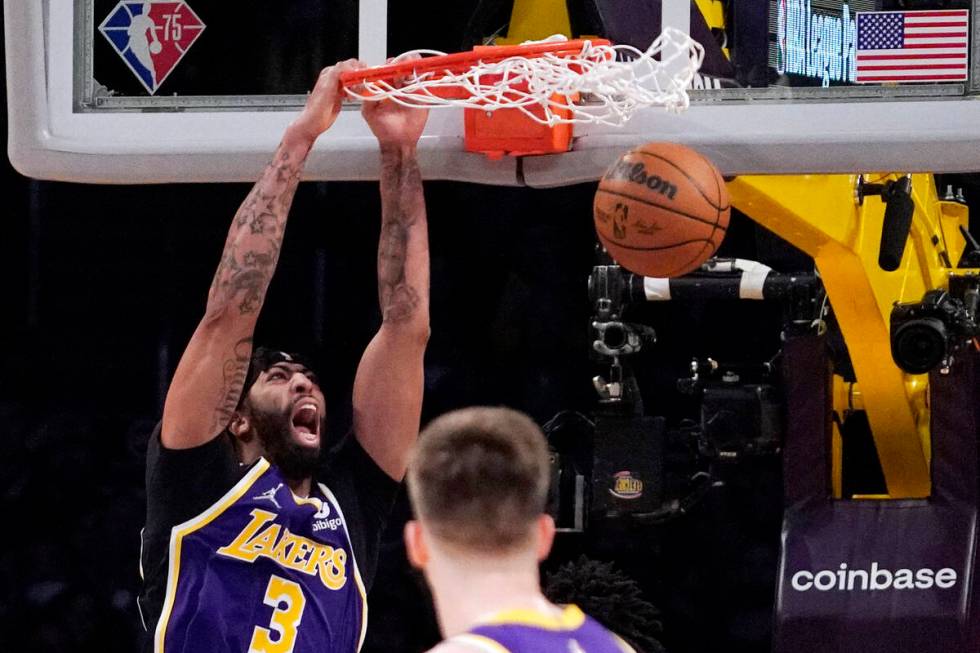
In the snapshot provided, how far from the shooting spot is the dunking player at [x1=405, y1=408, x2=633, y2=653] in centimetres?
192

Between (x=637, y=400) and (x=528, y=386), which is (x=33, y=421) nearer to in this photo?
(x=528, y=386)

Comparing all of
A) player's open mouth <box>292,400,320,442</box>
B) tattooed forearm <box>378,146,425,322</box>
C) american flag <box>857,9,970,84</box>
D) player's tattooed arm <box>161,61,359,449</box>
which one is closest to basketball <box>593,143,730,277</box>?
tattooed forearm <box>378,146,425,322</box>

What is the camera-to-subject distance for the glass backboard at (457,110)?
350 cm

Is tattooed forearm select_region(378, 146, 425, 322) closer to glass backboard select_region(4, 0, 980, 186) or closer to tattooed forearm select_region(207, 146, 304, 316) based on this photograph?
glass backboard select_region(4, 0, 980, 186)

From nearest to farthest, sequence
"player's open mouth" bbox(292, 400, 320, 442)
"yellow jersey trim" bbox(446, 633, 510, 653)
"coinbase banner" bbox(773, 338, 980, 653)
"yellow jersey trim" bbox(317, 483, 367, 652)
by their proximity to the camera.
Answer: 1. "yellow jersey trim" bbox(446, 633, 510, 653)
2. "yellow jersey trim" bbox(317, 483, 367, 652)
3. "player's open mouth" bbox(292, 400, 320, 442)
4. "coinbase banner" bbox(773, 338, 980, 653)

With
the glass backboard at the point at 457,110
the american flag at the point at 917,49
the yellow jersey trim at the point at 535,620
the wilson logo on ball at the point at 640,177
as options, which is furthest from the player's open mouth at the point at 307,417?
the yellow jersey trim at the point at 535,620

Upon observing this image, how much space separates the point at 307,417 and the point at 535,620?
180cm

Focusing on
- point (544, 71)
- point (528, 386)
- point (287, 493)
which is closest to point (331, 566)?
point (287, 493)

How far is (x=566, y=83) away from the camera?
3.25m

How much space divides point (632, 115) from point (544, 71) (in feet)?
1.32

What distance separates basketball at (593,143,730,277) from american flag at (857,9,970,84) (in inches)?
21.4

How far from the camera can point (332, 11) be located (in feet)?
13.9

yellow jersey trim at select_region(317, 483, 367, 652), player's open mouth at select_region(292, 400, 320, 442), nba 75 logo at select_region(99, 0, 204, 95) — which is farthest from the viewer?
nba 75 logo at select_region(99, 0, 204, 95)

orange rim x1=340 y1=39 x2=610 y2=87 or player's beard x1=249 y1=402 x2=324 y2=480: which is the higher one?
orange rim x1=340 y1=39 x2=610 y2=87
